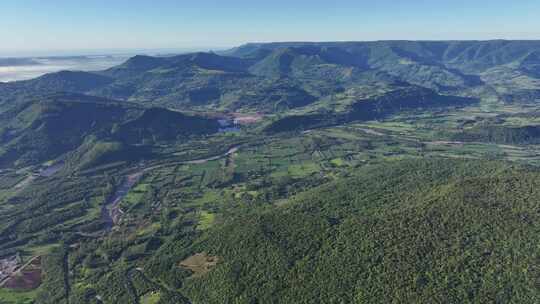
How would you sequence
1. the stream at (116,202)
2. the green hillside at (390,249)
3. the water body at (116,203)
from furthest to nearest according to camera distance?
the water body at (116,203) → the stream at (116,202) → the green hillside at (390,249)

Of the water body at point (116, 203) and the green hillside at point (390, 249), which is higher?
the green hillside at point (390, 249)

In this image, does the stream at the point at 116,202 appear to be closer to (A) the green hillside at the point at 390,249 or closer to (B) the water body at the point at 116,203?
(B) the water body at the point at 116,203

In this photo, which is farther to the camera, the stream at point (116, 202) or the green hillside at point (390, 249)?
the stream at point (116, 202)

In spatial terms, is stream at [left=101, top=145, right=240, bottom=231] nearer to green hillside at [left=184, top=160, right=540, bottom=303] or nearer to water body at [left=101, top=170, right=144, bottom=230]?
water body at [left=101, top=170, right=144, bottom=230]

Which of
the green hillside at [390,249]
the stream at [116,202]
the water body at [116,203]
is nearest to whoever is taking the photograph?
the green hillside at [390,249]

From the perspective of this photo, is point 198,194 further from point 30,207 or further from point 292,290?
point 292,290

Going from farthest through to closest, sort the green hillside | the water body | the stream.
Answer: the water body < the stream < the green hillside

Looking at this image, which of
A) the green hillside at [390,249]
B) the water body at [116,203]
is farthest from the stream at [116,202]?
the green hillside at [390,249]

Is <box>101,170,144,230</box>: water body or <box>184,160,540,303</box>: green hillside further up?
<box>184,160,540,303</box>: green hillside

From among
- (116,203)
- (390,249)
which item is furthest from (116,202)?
(390,249)

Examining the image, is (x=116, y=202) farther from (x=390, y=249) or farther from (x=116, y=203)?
(x=390, y=249)

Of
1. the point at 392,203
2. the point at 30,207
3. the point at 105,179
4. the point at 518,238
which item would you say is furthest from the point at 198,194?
the point at 518,238

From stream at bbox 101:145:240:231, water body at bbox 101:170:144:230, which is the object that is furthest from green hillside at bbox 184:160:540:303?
water body at bbox 101:170:144:230
